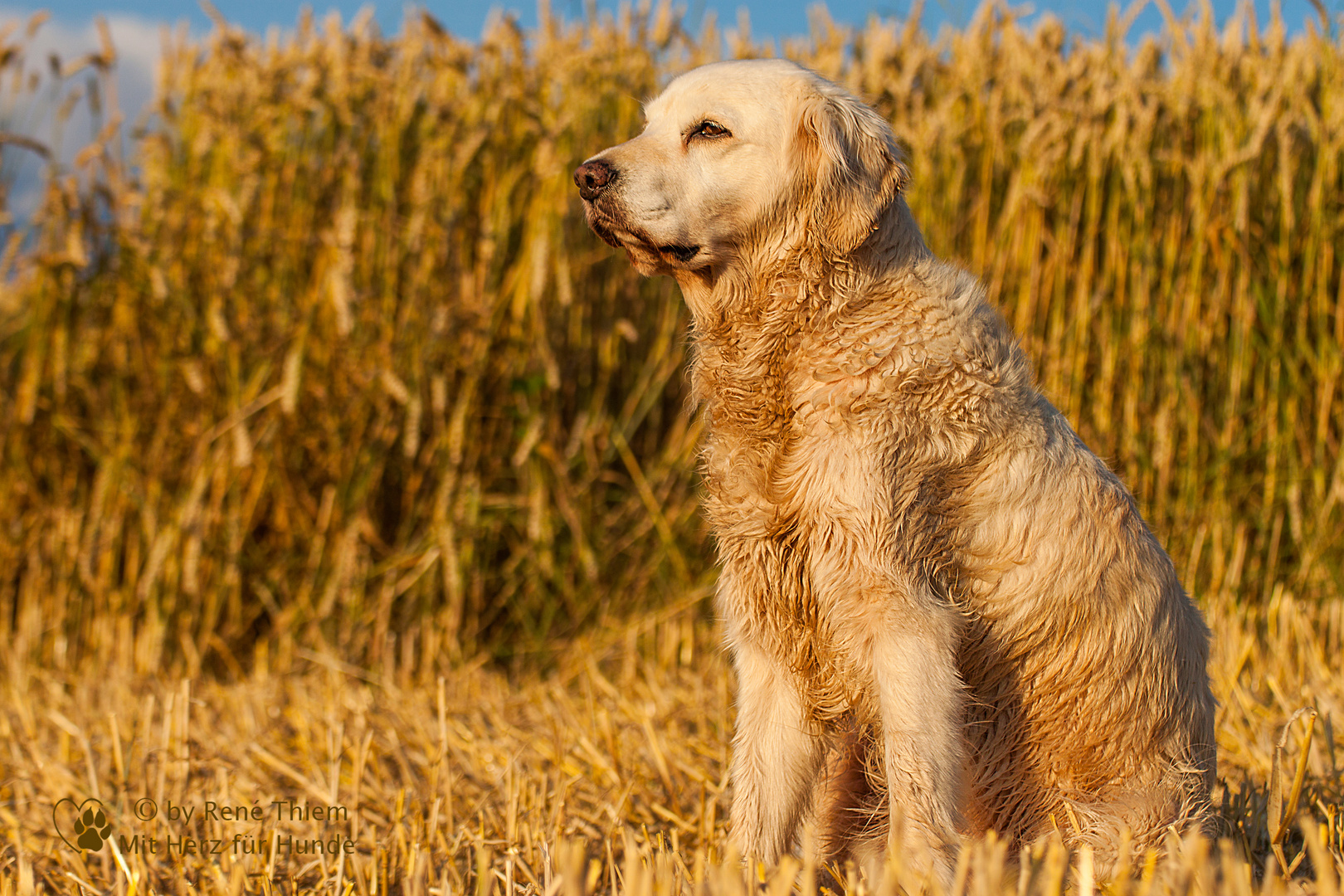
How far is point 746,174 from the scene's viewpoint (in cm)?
184

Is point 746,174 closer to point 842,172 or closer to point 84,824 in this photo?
point 842,172

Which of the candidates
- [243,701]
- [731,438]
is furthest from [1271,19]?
[243,701]

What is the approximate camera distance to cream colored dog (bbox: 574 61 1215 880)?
1604 millimetres

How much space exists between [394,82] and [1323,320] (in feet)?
11.5

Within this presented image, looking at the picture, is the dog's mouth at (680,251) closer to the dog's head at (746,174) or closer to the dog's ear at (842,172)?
the dog's head at (746,174)

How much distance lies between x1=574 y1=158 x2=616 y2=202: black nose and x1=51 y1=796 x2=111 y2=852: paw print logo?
148 centimetres

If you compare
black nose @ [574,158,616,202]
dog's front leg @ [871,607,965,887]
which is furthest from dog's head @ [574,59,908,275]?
dog's front leg @ [871,607,965,887]

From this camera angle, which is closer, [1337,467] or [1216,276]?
[1337,467]

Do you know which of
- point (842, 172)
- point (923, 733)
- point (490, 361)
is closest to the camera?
point (923, 733)

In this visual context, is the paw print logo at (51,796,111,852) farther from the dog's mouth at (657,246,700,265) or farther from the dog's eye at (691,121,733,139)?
the dog's eye at (691,121,733,139)

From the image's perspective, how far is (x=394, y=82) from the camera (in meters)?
3.84

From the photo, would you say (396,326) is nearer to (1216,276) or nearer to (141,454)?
(141,454)

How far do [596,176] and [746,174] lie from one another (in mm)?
273

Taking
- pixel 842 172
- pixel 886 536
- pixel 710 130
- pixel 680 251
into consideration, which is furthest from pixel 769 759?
pixel 710 130
